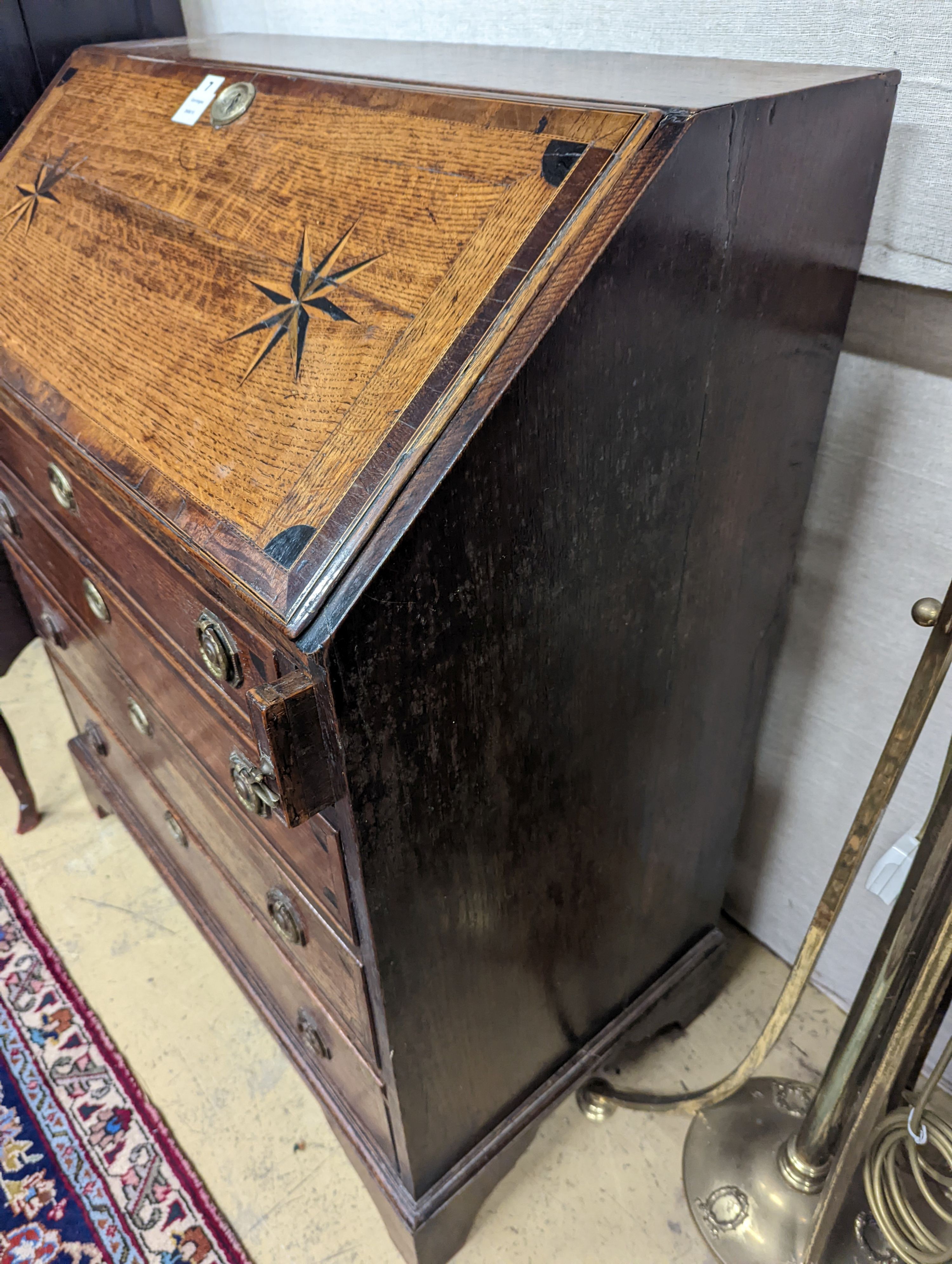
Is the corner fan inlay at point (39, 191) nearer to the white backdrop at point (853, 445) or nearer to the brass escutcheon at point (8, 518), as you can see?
the brass escutcheon at point (8, 518)

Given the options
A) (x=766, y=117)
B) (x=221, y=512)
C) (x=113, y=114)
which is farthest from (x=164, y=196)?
(x=766, y=117)

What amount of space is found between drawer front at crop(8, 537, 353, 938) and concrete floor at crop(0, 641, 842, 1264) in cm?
47

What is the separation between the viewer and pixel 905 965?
810 millimetres

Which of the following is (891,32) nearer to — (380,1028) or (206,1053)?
(380,1028)

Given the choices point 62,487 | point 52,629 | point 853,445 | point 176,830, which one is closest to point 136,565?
point 62,487

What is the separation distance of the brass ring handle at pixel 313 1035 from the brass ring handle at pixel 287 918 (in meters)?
0.14

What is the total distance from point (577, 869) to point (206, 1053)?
82 cm

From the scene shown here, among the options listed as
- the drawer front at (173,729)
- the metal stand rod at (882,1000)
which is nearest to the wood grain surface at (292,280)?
the drawer front at (173,729)

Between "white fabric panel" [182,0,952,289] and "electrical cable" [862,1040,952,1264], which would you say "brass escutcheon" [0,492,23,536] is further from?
"electrical cable" [862,1040,952,1264]

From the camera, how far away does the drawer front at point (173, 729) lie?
0.76 metres

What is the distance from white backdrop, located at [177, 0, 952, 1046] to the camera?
0.79m

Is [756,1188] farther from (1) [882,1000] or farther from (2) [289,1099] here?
(2) [289,1099]

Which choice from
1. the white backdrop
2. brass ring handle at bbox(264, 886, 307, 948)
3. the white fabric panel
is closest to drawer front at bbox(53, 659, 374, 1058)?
brass ring handle at bbox(264, 886, 307, 948)

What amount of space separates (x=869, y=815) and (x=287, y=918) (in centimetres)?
60
